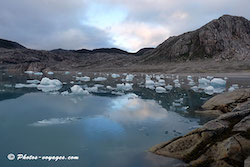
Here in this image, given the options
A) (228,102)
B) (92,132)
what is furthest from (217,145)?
(228,102)

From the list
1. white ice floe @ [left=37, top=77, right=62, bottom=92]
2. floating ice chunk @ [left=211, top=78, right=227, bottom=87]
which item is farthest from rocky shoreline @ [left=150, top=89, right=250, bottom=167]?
floating ice chunk @ [left=211, top=78, right=227, bottom=87]

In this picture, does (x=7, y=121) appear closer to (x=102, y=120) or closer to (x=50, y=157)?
(x=102, y=120)

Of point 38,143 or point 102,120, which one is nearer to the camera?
point 38,143

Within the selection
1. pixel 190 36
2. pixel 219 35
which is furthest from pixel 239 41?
pixel 190 36

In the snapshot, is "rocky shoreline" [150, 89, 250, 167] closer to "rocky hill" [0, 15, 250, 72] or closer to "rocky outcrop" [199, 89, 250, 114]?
"rocky outcrop" [199, 89, 250, 114]

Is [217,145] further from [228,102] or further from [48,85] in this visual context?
[48,85]

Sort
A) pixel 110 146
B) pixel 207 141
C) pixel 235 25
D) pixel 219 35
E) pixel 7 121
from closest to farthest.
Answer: pixel 207 141
pixel 110 146
pixel 7 121
pixel 219 35
pixel 235 25

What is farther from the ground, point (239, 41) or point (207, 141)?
point (239, 41)
